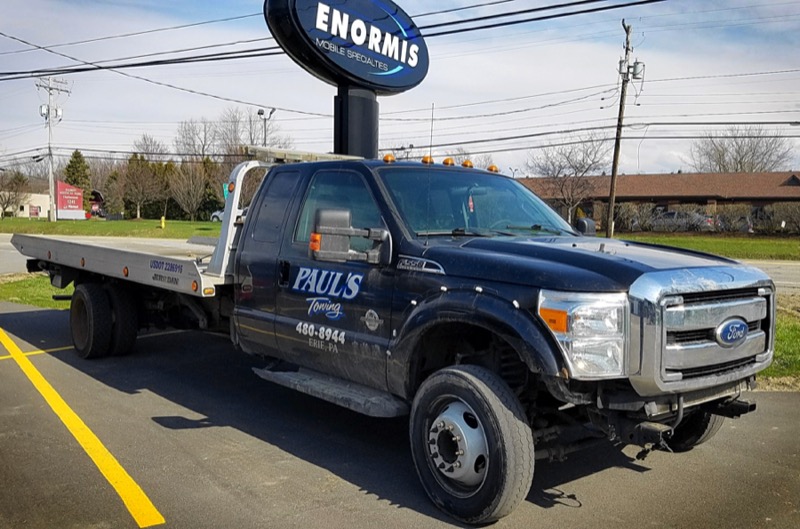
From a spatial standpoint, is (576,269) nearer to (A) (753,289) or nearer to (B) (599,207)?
(A) (753,289)

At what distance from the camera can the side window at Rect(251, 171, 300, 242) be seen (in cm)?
556

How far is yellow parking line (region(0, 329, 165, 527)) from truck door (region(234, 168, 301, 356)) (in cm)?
136

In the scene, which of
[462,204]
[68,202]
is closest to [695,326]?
[462,204]

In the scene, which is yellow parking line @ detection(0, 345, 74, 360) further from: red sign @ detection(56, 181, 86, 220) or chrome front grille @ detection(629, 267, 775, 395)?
red sign @ detection(56, 181, 86, 220)

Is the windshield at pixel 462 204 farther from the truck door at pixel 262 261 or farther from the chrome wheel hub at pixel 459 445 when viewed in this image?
the chrome wheel hub at pixel 459 445

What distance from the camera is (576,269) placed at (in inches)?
146

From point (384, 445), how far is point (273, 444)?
82 cm

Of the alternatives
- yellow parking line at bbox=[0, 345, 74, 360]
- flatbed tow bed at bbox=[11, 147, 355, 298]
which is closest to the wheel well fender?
flatbed tow bed at bbox=[11, 147, 355, 298]

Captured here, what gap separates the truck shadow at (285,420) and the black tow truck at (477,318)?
43 cm

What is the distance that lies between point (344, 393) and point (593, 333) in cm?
188

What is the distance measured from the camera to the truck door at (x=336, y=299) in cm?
455

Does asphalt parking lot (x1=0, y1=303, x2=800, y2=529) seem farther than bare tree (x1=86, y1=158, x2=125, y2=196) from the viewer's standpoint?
No

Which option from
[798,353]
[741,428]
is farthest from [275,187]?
[798,353]

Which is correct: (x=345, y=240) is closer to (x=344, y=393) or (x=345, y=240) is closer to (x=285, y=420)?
(x=344, y=393)
